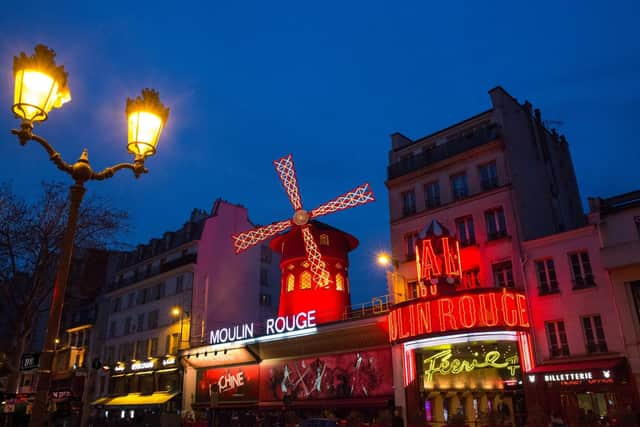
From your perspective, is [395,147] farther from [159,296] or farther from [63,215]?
[159,296]

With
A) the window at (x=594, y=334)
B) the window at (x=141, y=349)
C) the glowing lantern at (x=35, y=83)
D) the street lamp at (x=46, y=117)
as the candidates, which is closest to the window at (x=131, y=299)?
the window at (x=141, y=349)

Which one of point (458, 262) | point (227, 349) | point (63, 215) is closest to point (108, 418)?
point (227, 349)

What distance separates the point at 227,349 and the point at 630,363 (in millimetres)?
15122

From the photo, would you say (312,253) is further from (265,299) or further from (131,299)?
(131,299)

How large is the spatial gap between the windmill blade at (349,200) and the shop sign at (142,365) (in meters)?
12.3

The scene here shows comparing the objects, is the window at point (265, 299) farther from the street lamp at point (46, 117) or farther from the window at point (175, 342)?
the street lamp at point (46, 117)

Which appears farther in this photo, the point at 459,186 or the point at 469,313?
the point at 459,186

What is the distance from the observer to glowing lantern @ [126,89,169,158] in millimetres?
5320

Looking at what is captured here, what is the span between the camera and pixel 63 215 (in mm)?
12141

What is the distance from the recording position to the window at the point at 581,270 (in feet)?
47.6

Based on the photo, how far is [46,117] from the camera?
487 cm

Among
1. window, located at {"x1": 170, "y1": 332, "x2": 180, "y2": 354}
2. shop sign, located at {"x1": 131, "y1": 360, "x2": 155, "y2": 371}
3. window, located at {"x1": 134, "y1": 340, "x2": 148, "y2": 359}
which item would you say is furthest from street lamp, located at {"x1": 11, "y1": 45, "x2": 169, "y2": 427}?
window, located at {"x1": 134, "y1": 340, "x2": 148, "y2": 359}

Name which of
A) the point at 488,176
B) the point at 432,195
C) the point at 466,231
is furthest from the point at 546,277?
the point at 432,195

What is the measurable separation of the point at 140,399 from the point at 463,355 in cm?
1704
